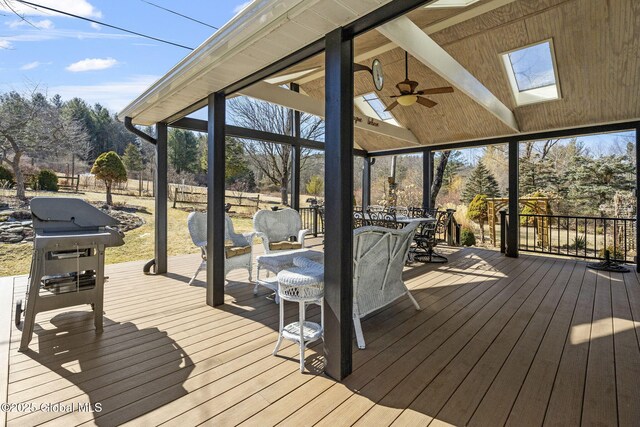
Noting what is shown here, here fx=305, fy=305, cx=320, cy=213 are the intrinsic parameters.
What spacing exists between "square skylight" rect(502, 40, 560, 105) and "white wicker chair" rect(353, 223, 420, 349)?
4.14 metres

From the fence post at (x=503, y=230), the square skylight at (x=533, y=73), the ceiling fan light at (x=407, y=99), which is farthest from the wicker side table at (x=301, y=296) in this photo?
the fence post at (x=503, y=230)

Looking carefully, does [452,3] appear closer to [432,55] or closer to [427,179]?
[432,55]

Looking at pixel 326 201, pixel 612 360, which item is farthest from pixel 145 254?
pixel 612 360

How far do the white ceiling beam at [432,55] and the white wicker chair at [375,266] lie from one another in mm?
1692

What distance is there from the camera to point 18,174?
5.95 meters

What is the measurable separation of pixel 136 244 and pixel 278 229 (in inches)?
168

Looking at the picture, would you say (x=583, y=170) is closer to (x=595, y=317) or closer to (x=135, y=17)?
(x=595, y=317)

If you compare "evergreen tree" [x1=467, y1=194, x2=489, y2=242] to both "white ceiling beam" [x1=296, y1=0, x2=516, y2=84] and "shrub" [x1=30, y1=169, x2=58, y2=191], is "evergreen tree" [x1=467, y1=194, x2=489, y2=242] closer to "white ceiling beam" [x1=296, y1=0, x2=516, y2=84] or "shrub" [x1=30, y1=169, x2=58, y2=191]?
"white ceiling beam" [x1=296, y1=0, x2=516, y2=84]

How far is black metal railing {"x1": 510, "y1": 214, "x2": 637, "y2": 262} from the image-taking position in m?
6.75

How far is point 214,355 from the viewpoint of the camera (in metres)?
2.27

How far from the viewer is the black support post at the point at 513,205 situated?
251 inches

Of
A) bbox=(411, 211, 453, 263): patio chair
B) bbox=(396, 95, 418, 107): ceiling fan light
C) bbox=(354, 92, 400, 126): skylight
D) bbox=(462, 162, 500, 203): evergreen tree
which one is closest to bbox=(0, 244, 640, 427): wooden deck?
bbox=(411, 211, 453, 263): patio chair

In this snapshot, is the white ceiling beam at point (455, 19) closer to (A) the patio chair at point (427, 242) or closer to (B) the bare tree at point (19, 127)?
(A) the patio chair at point (427, 242)

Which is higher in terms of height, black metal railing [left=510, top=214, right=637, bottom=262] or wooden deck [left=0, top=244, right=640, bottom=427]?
black metal railing [left=510, top=214, right=637, bottom=262]
